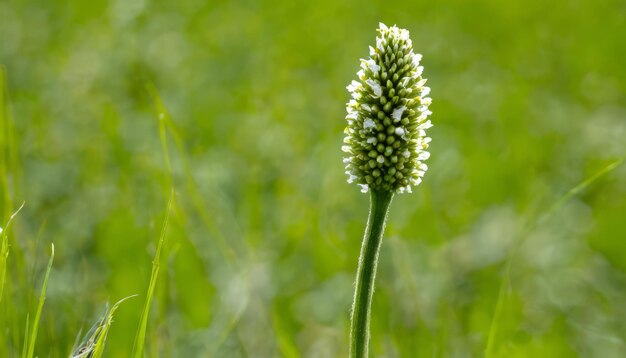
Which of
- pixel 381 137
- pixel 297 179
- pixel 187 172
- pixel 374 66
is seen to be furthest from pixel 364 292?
pixel 297 179

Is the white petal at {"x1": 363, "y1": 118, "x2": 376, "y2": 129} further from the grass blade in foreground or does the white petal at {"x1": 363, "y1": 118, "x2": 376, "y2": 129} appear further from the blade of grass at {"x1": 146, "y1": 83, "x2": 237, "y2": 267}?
the blade of grass at {"x1": 146, "y1": 83, "x2": 237, "y2": 267}

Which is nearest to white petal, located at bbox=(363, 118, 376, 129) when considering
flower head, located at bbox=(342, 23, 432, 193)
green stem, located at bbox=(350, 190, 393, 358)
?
flower head, located at bbox=(342, 23, 432, 193)

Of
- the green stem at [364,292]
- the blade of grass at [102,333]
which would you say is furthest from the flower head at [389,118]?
the blade of grass at [102,333]

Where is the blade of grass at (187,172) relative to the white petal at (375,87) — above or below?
below

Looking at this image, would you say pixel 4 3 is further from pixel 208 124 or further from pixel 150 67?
pixel 208 124

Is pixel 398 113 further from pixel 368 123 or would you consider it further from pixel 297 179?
pixel 297 179

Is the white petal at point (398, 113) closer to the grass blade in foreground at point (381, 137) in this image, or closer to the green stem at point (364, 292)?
the grass blade in foreground at point (381, 137)
